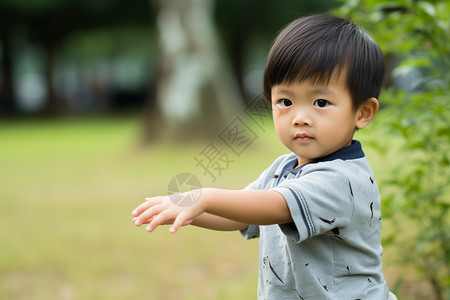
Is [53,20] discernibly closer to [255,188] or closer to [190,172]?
[190,172]

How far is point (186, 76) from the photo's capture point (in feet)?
32.3

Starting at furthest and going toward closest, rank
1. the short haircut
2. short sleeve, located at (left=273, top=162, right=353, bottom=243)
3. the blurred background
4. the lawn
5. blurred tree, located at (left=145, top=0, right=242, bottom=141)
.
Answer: blurred tree, located at (left=145, top=0, right=242, bottom=141) < the lawn < the blurred background < the short haircut < short sleeve, located at (left=273, top=162, right=353, bottom=243)

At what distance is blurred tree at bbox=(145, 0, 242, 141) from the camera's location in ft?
31.4

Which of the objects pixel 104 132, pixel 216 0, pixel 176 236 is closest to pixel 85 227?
pixel 176 236

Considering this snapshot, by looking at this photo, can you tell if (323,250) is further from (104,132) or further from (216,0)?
(216,0)

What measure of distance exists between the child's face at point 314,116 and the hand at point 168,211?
0.39m

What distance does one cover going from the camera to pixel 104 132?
1530 cm

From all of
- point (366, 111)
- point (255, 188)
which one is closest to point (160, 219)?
point (255, 188)

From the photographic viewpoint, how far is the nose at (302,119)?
5.52 ft

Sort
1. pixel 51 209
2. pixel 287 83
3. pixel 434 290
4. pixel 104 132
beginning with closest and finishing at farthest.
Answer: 1. pixel 287 83
2. pixel 434 290
3. pixel 51 209
4. pixel 104 132

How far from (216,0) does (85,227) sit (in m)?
18.7

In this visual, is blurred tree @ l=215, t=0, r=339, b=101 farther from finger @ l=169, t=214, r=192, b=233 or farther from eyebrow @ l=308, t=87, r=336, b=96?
finger @ l=169, t=214, r=192, b=233

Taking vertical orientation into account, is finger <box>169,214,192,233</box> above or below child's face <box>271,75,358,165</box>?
below

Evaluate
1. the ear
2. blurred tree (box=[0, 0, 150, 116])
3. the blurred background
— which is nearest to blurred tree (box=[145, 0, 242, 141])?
the blurred background
